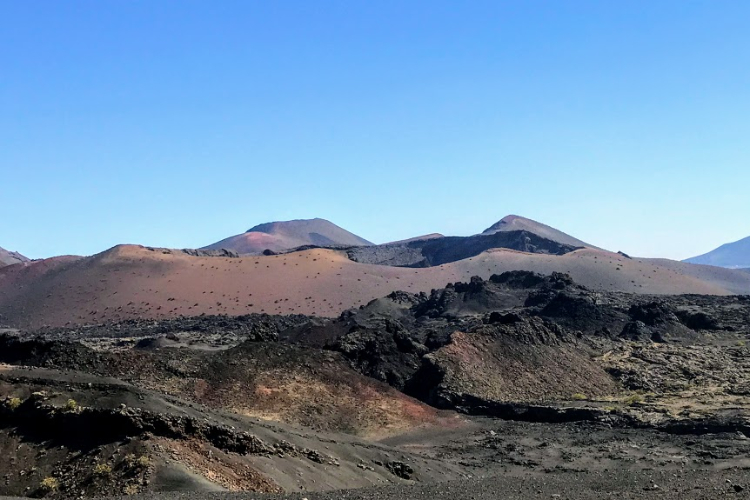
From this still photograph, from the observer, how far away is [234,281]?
105 m

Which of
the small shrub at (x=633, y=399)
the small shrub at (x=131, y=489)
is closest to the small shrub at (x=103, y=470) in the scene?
the small shrub at (x=131, y=489)

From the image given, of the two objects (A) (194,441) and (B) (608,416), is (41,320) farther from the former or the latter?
(A) (194,441)

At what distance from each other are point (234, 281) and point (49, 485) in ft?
286

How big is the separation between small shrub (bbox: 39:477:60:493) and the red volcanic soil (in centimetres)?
7340

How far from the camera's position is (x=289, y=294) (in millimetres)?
99750

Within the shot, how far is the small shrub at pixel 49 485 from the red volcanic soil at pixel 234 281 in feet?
241

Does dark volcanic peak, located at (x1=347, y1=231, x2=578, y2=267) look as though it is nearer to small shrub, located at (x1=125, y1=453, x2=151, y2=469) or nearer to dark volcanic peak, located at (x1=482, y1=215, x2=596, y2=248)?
dark volcanic peak, located at (x1=482, y1=215, x2=596, y2=248)

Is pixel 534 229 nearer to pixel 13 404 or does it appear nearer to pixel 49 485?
pixel 13 404

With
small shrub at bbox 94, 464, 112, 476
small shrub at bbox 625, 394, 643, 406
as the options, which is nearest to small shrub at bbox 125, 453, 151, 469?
small shrub at bbox 94, 464, 112, 476

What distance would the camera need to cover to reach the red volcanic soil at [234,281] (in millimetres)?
95625

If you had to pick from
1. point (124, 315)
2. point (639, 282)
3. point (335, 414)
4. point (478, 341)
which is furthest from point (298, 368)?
point (639, 282)

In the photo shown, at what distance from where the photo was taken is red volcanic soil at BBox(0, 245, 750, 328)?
95.6 m

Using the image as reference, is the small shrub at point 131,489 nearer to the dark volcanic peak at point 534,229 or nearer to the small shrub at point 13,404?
the small shrub at point 13,404

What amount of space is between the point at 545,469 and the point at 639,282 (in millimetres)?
88542
